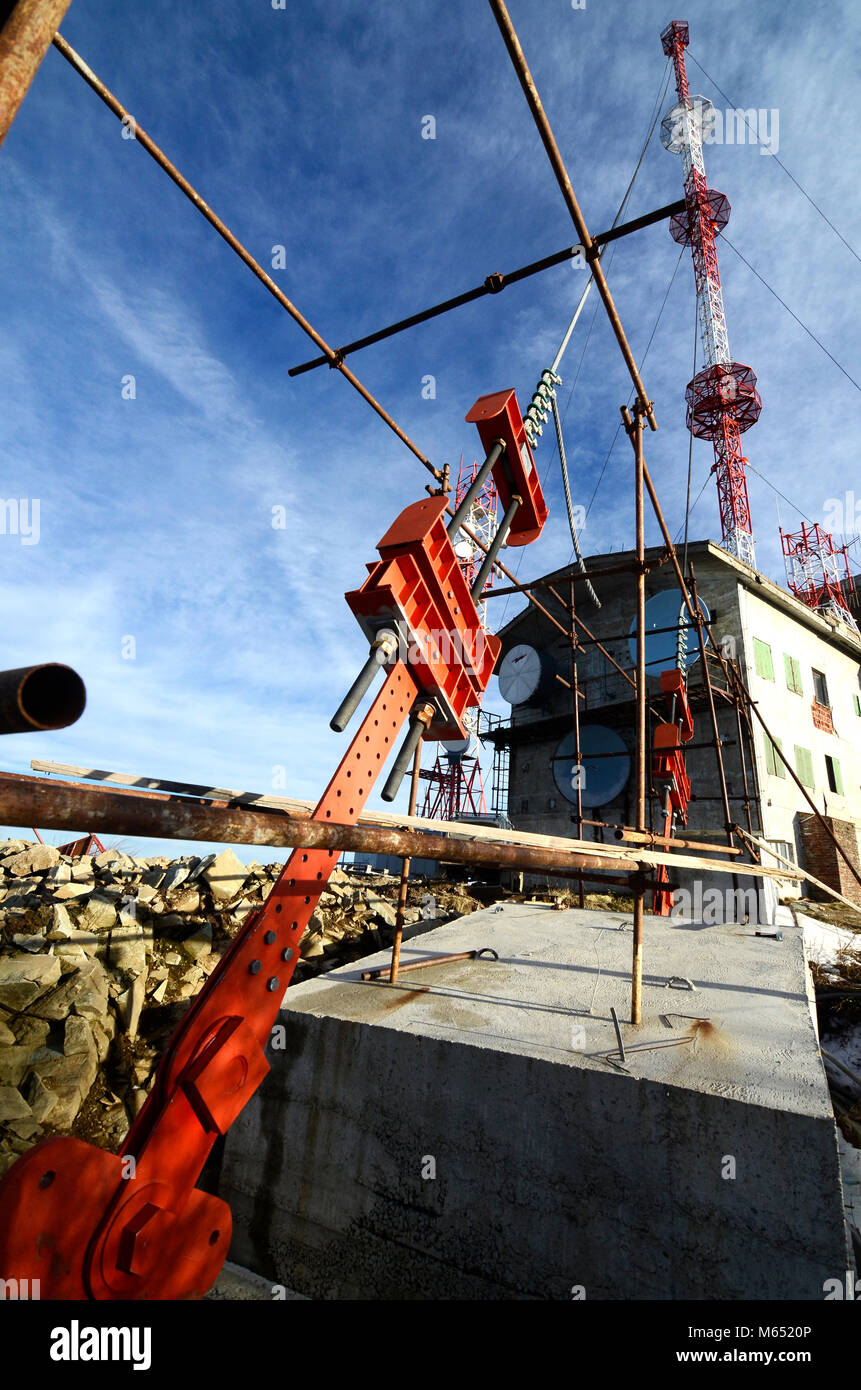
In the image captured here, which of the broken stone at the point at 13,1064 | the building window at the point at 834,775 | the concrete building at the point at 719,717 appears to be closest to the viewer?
the broken stone at the point at 13,1064

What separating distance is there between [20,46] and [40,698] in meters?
1.19

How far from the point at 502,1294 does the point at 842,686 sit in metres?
24.9

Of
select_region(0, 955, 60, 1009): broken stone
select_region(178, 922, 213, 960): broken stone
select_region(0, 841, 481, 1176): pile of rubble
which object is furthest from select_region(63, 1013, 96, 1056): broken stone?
select_region(178, 922, 213, 960): broken stone

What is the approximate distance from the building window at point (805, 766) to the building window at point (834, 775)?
4.79 ft

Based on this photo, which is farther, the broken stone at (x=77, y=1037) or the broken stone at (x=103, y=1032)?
the broken stone at (x=103, y=1032)

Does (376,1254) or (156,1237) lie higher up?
(156,1237)

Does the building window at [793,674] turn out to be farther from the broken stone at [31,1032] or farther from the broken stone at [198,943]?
the broken stone at [31,1032]

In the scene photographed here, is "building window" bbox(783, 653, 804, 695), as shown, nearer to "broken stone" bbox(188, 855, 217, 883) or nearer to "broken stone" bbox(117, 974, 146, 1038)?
"broken stone" bbox(188, 855, 217, 883)

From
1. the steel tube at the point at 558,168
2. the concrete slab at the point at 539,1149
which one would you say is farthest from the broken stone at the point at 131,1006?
the steel tube at the point at 558,168

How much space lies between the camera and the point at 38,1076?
14.8 feet

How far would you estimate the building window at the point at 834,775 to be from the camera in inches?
781
